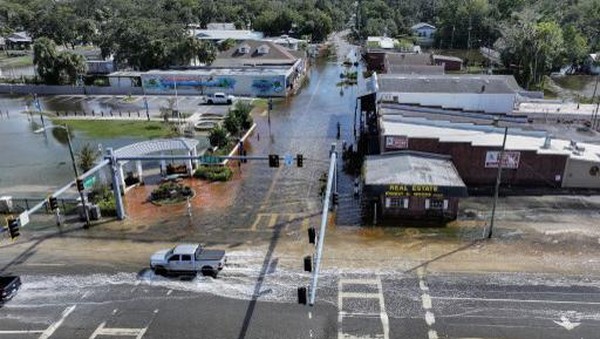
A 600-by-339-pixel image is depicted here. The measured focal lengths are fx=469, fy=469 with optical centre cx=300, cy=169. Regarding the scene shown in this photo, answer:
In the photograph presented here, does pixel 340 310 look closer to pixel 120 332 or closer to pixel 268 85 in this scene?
pixel 120 332

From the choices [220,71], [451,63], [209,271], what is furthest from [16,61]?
[209,271]

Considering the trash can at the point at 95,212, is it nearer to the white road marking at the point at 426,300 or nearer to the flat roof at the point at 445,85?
the white road marking at the point at 426,300

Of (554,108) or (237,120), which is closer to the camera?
(237,120)

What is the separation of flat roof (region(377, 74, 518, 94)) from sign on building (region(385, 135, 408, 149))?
57.7 feet

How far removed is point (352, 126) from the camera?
197ft

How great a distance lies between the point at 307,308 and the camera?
80.7ft

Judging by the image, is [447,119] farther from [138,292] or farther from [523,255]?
[138,292]

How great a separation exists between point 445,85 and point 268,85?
97.0 feet

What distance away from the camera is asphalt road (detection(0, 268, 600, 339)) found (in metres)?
23.0

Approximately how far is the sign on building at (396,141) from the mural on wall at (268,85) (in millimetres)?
38022

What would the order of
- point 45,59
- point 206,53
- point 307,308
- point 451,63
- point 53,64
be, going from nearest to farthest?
point 307,308
point 45,59
point 53,64
point 206,53
point 451,63

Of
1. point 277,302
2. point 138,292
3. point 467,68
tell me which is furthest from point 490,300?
point 467,68

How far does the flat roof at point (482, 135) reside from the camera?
134ft

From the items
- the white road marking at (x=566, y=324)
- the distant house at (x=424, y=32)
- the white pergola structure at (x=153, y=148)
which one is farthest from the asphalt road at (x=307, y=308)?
the distant house at (x=424, y=32)
